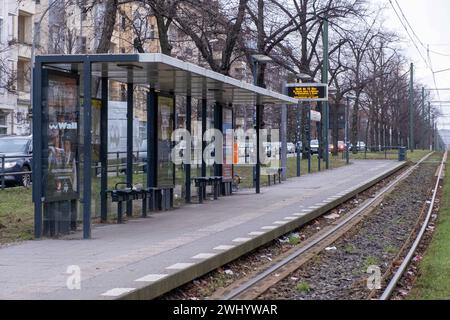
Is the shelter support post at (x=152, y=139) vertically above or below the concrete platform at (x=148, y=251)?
above

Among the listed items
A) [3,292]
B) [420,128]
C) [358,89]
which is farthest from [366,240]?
[420,128]

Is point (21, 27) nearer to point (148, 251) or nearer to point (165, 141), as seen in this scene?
point (165, 141)

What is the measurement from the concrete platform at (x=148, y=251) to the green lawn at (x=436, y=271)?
108 inches

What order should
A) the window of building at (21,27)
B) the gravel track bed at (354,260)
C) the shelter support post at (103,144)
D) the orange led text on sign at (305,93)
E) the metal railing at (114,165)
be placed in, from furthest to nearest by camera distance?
1. the window of building at (21,27)
2. the orange led text on sign at (305,93)
3. the metal railing at (114,165)
4. the shelter support post at (103,144)
5. the gravel track bed at (354,260)

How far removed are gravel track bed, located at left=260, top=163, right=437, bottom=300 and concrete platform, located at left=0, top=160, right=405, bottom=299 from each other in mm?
1133

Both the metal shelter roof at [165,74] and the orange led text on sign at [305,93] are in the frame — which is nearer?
the metal shelter roof at [165,74]

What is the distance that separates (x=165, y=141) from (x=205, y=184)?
3040mm

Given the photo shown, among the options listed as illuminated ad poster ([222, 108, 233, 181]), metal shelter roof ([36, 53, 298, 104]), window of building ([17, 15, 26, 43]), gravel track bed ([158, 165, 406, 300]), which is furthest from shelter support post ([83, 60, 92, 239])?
window of building ([17, 15, 26, 43])

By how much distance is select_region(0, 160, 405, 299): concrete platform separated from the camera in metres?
8.88

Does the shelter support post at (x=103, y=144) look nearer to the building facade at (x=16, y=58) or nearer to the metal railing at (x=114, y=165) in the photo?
the metal railing at (x=114, y=165)

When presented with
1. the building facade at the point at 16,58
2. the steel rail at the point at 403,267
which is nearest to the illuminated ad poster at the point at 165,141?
the steel rail at the point at 403,267

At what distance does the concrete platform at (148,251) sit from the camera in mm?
8883

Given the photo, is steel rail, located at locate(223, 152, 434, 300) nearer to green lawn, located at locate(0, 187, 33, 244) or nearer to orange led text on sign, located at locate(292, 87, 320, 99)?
green lawn, located at locate(0, 187, 33, 244)

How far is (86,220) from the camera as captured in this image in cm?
1338
